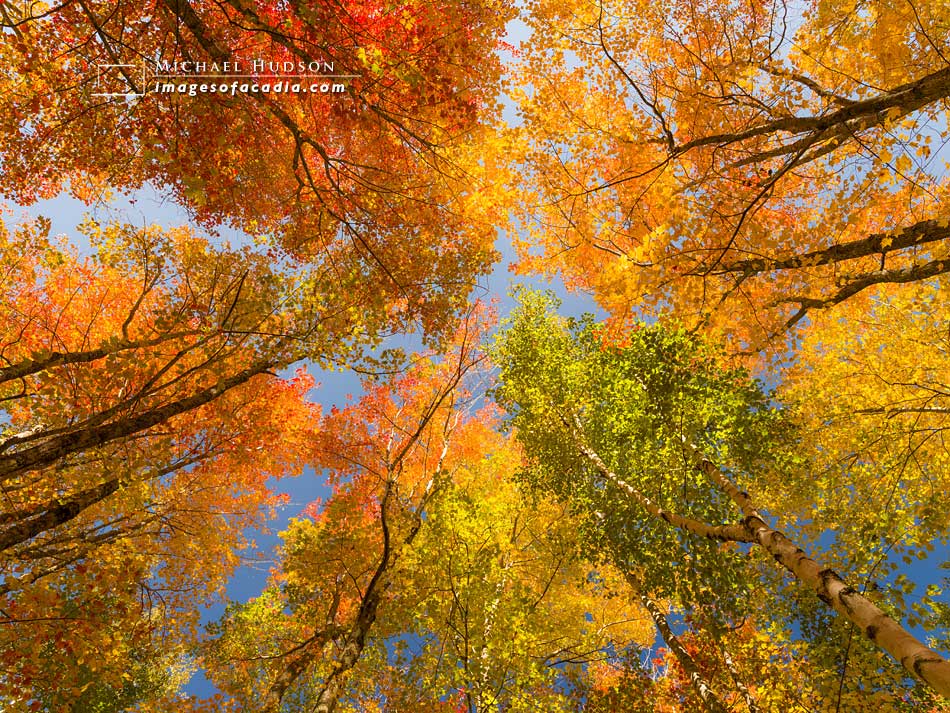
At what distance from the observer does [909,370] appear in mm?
8328

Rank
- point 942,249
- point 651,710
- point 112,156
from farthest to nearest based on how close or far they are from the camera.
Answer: point 112,156
point 651,710
point 942,249

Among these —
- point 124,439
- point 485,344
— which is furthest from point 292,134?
point 485,344

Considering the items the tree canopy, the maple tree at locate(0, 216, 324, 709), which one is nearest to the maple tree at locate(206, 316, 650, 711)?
the tree canopy

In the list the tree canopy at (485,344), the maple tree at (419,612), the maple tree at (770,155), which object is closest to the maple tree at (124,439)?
the tree canopy at (485,344)

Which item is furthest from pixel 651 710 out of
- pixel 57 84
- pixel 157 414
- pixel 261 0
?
pixel 57 84

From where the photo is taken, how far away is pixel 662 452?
688 centimetres

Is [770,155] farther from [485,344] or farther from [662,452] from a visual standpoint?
[485,344]

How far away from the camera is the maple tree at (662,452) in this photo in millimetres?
6191

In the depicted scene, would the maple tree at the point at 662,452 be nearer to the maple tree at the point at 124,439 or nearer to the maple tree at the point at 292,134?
the maple tree at the point at 292,134

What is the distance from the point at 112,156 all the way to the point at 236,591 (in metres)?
74.9

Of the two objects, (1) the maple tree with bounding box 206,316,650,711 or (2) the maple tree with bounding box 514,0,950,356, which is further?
(1) the maple tree with bounding box 206,316,650,711

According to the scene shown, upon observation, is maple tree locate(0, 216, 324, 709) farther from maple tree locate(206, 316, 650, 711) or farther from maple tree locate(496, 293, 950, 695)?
maple tree locate(496, 293, 950, 695)

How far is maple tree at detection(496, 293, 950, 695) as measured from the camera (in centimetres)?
619

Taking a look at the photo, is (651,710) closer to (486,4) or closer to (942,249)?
(942,249)
